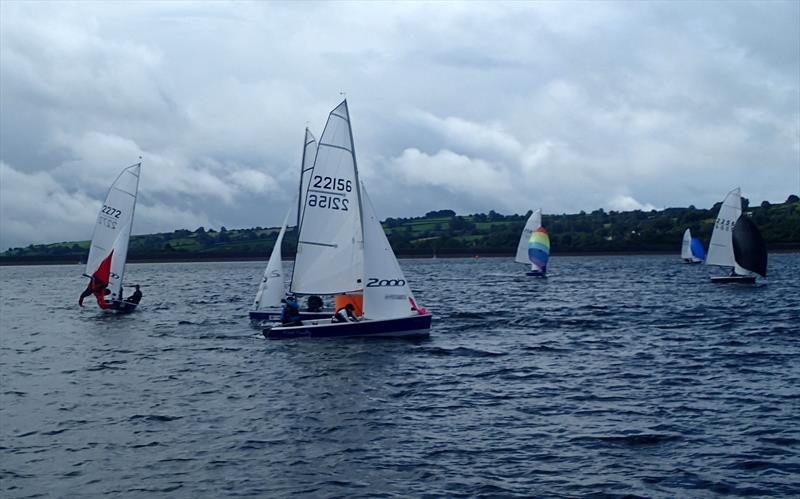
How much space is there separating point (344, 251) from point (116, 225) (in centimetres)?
2188

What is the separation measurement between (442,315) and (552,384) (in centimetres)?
2008

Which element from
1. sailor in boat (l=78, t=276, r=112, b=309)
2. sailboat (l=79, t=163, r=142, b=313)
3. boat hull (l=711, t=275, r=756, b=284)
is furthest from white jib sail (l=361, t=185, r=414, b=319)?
boat hull (l=711, t=275, r=756, b=284)

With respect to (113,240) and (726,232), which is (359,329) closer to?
(113,240)

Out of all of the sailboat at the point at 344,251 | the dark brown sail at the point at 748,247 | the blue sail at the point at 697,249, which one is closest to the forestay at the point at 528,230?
the blue sail at the point at 697,249

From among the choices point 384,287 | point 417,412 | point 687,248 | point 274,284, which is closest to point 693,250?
point 687,248

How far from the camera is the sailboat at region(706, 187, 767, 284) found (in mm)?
60406

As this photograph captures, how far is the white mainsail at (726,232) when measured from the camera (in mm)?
65375

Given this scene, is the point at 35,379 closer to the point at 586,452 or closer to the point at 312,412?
the point at 312,412

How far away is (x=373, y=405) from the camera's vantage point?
827 inches

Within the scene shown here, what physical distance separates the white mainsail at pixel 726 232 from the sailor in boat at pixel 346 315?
42.7 m

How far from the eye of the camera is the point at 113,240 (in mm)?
48875

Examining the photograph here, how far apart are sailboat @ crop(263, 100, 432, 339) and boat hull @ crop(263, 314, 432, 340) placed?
0.13 feet

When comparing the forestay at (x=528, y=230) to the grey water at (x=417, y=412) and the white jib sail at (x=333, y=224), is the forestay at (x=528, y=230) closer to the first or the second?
the grey water at (x=417, y=412)

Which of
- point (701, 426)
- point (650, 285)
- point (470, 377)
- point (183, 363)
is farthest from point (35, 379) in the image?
point (650, 285)
